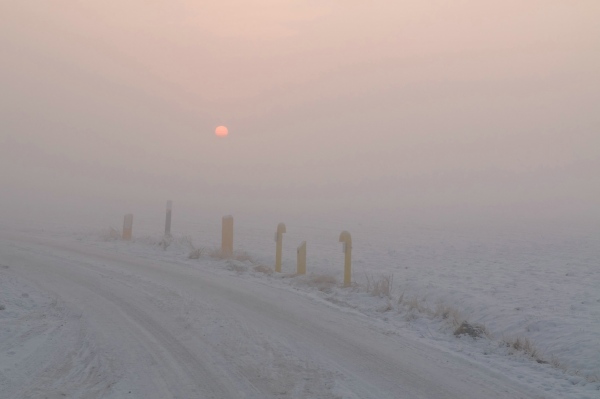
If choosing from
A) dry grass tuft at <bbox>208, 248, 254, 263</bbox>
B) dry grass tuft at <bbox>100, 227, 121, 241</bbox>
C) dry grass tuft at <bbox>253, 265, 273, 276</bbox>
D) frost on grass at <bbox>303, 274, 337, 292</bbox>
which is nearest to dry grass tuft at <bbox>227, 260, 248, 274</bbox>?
dry grass tuft at <bbox>253, 265, 273, 276</bbox>

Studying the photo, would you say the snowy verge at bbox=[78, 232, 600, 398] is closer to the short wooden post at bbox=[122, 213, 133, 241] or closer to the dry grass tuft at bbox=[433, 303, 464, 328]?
the dry grass tuft at bbox=[433, 303, 464, 328]

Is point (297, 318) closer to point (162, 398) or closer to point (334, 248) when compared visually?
point (162, 398)

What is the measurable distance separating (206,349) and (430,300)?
6072 mm

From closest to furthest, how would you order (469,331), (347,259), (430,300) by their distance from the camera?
(469,331), (430,300), (347,259)

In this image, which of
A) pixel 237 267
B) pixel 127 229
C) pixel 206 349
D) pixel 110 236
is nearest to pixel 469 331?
pixel 206 349

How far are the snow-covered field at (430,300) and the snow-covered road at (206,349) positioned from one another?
0.06 metres

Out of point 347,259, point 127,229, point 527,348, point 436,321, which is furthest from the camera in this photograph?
point 127,229

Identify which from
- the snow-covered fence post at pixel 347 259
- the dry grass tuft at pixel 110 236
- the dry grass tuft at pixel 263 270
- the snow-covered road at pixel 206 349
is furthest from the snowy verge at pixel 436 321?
the dry grass tuft at pixel 110 236

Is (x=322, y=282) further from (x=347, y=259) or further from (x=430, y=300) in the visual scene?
(x=430, y=300)

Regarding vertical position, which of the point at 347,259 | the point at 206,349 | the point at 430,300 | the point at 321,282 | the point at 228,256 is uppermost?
the point at 347,259

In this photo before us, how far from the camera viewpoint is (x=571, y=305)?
411 inches

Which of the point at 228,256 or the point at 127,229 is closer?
the point at 228,256

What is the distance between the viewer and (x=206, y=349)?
7031 millimetres

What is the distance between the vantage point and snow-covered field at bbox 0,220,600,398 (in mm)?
6855
